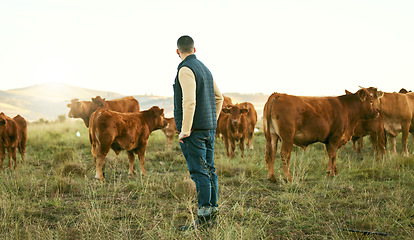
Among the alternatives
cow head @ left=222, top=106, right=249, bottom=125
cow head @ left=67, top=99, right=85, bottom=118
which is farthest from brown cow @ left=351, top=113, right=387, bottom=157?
cow head @ left=67, top=99, right=85, bottom=118

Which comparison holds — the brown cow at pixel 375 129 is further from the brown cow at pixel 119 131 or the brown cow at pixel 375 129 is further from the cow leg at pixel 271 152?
the brown cow at pixel 119 131

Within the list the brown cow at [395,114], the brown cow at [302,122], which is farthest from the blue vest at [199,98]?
the brown cow at [395,114]

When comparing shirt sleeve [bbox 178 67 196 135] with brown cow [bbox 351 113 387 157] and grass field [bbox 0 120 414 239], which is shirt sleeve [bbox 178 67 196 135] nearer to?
grass field [bbox 0 120 414 239]

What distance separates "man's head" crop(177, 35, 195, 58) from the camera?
4797 mm

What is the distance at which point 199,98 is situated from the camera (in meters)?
4.72

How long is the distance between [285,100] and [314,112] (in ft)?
2.35

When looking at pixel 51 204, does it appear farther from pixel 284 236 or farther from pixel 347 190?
pixel 347 190

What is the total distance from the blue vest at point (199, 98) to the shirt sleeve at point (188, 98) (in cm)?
13

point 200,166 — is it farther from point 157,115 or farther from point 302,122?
point 157,115

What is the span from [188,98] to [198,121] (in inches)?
14.1

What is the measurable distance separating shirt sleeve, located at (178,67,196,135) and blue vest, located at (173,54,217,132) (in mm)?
131

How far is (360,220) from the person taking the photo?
4.99m

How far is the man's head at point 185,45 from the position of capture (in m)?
4.80

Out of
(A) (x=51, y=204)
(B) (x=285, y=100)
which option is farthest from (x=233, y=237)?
(B) (x=285, y=100)
